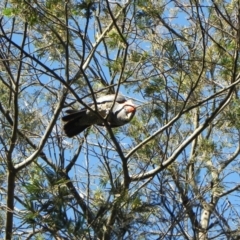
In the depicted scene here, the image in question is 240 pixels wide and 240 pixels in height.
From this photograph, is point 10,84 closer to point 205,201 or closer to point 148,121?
point 148,121

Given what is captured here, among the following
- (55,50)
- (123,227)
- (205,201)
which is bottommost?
(123,227)

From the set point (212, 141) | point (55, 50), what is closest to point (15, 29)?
point (55, 50)

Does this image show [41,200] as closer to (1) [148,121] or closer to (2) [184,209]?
(2) [184,209]

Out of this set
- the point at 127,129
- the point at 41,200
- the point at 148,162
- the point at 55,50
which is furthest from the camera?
the point at 127,129

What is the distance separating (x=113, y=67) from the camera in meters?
5.80

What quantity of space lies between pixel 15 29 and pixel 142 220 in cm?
183

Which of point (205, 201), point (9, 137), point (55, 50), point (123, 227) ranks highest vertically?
point (55, 50)

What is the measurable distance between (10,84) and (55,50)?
661 millimetres

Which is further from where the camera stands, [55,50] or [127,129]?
[127,129]

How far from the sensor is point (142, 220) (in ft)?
17.2

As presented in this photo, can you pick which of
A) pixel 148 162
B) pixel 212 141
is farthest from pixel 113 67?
pixel 212 141

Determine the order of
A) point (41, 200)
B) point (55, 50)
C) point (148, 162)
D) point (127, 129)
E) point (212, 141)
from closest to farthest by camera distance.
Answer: point (41, 200) → point (148, 162) → point (55, 50) → point (127, 129) → point (212, 141)

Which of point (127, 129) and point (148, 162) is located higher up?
point (127, 129)

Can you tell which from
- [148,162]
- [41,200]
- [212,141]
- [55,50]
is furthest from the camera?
[212,141]
